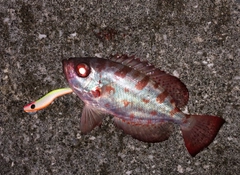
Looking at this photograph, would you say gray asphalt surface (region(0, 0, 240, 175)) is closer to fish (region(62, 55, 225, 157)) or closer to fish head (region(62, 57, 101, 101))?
fish (region(62, 55, 225, 157))

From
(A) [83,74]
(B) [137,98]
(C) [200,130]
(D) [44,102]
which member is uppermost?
(A) [83,74]

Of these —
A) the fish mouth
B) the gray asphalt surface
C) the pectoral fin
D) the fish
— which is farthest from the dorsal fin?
the pectoral fin

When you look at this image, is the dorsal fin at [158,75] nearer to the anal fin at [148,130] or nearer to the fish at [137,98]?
the fish at [137,98]

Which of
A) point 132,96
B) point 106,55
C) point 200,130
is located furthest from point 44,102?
point 200,130

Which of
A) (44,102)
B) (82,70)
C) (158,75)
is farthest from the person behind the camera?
(44,102)

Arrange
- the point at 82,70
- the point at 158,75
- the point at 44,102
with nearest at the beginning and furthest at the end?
the point at 82,70
the point at 158,75
the point at 44,102

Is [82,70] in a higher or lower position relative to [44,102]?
higher

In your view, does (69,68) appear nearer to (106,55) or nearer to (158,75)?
(106,55)

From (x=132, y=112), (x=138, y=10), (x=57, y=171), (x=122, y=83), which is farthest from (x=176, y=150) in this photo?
(x=138, y=10)
